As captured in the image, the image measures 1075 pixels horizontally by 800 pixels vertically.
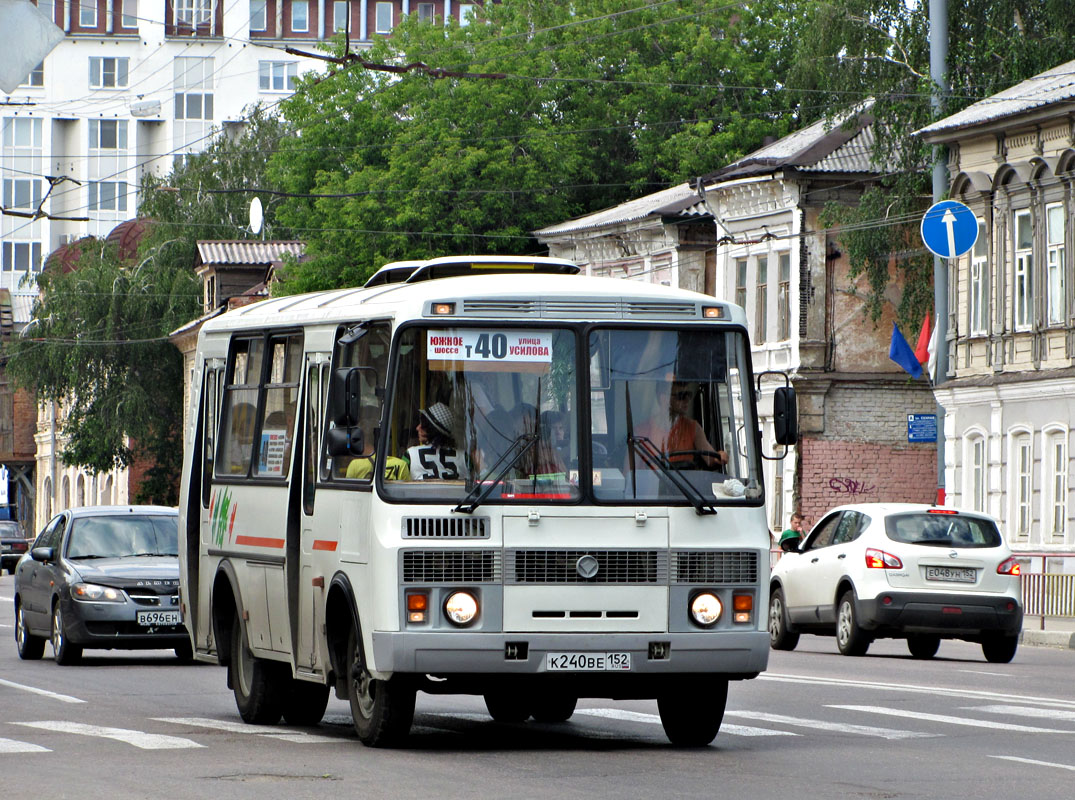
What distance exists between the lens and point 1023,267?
4112 centimetres

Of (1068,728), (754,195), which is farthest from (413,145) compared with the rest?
(1068,728)

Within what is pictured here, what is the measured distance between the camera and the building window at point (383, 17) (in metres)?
127

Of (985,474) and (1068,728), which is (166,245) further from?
(1068,728)

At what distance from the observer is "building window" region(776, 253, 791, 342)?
1991 inches

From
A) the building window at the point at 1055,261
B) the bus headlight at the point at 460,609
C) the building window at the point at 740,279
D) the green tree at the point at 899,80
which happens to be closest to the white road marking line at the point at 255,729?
the bus headlight at the point at 460,609

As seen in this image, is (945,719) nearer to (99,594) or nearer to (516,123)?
(99,594)

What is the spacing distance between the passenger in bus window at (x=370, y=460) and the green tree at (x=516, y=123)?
46811mm

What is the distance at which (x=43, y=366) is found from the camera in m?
72.2

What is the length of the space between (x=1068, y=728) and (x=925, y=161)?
31.9 meters

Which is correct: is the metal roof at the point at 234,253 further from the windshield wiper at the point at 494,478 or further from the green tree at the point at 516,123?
the windshield wiper at the point at 494,478

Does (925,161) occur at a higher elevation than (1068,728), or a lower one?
higher

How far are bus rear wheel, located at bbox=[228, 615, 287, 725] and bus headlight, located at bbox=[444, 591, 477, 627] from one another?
287 centimetres

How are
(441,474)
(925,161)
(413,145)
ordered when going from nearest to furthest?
(441,474), (925,161), (413,145)

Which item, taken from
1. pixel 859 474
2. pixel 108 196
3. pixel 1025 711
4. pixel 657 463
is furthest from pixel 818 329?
pixel 108 196
